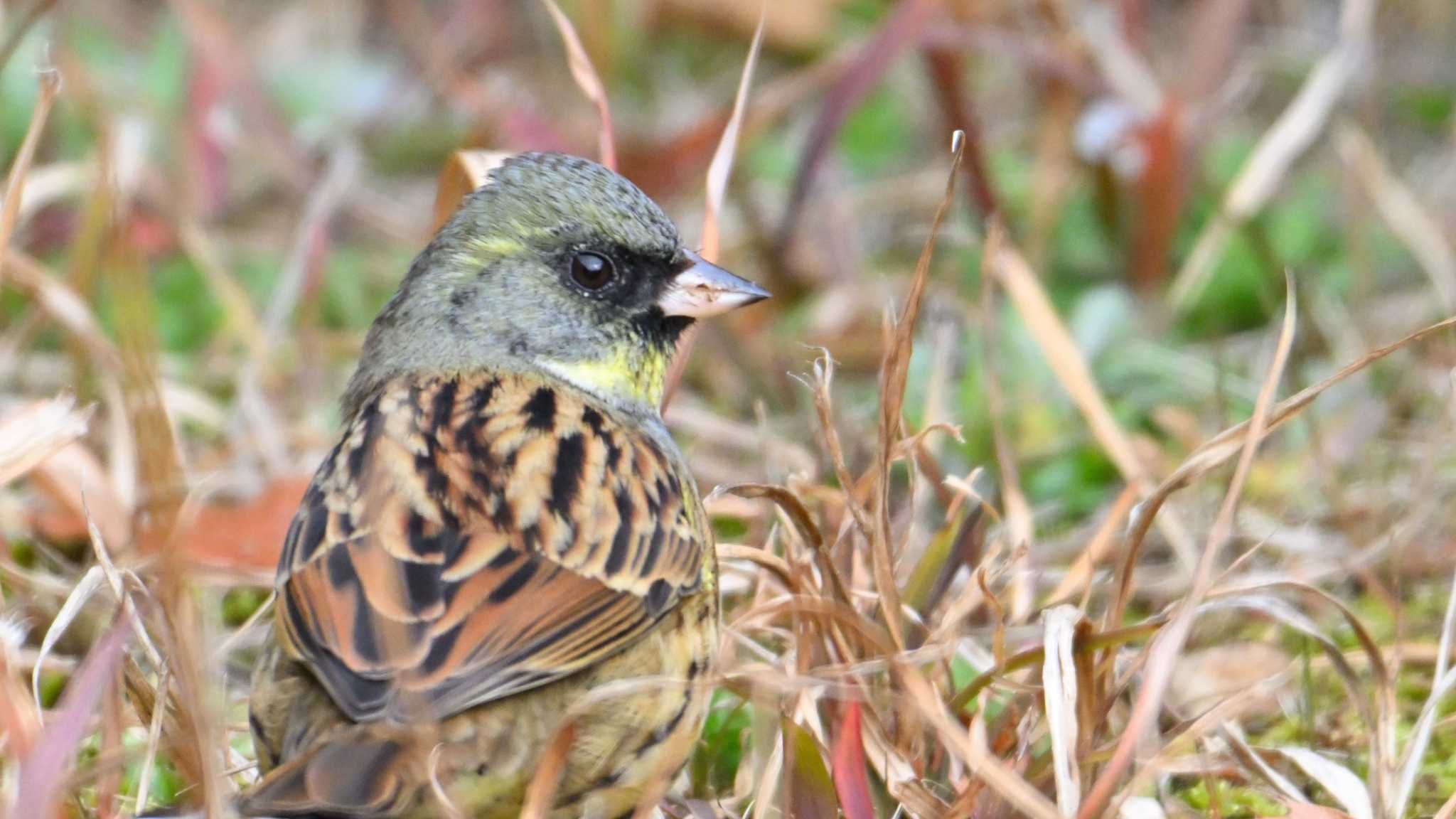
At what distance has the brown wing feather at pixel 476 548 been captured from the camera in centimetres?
209

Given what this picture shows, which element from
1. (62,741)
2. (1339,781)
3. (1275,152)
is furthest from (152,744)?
(1275,152)

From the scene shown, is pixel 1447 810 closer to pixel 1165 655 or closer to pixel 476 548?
pixel 1165 655

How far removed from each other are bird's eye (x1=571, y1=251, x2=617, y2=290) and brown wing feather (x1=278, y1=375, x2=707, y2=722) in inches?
10.6

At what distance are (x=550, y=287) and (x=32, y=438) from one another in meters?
0.79

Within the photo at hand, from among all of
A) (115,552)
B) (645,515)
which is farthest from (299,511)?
(115,552)

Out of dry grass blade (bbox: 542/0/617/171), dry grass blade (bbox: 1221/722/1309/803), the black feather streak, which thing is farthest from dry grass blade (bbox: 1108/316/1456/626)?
dry grass blade (bbox: 542/0/617/171)

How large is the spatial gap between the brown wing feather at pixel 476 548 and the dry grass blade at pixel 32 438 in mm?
335

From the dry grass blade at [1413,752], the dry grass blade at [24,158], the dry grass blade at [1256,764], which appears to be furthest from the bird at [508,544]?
the dry grass blade at [1413,752]

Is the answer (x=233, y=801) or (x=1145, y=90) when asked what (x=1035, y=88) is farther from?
(x=233, y=801)

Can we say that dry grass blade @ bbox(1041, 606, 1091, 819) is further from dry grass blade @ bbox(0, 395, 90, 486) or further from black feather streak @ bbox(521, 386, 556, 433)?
dry grass blade @ bbox(0, 395, 90, 486)

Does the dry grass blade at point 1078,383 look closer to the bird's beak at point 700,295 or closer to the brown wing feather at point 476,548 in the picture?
the bird's beak at point 700,295

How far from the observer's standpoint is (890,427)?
2375 millimetres

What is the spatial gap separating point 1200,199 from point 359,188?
2.32 meters

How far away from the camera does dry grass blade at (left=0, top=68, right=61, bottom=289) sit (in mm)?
2494
